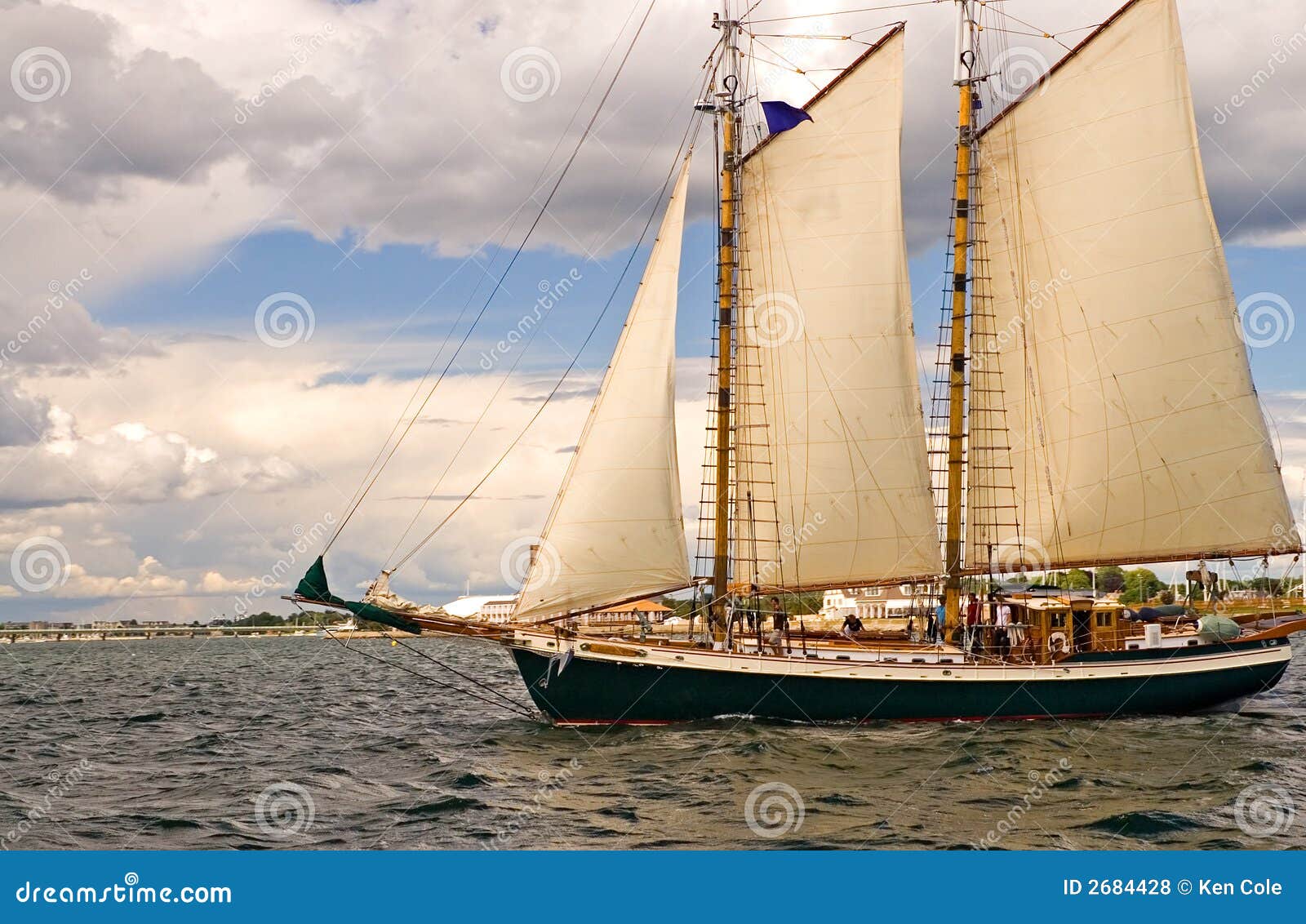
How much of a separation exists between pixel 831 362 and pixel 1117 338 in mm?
9629

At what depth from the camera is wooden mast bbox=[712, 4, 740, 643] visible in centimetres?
4122

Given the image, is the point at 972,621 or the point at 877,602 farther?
the point at 877,602

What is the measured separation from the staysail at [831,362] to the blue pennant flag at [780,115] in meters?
0.38

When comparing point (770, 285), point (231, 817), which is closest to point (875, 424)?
point (770, 285)

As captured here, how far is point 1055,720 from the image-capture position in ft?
133

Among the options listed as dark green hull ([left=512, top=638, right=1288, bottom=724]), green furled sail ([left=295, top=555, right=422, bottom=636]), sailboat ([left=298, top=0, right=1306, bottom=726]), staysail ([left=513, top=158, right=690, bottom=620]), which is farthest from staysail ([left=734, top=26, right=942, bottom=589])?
green furled sail ([left=295, top=555, right=422, bottom=636])

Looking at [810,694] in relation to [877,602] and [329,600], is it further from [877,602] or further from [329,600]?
[877,602]

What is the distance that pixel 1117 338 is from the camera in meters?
43.1

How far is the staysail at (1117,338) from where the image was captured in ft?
140

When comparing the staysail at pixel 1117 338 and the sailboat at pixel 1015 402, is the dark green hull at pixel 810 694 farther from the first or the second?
the staysail at pixel 1117 338

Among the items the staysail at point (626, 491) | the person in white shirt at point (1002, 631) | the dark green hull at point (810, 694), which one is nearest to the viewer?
the staysail at point (626, 491)

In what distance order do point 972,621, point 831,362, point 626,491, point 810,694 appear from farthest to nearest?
point 972,621, point 831,362, point 810,694, point 626,491

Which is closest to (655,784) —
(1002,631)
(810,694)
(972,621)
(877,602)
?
(810,694)

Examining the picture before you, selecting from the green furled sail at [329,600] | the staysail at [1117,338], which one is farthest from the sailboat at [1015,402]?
the green furled sail at [329,600]
